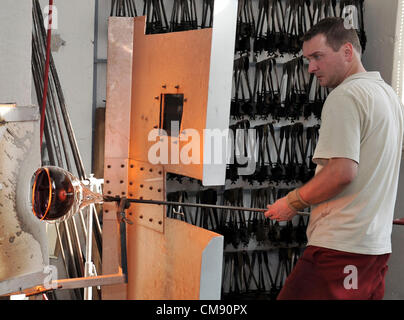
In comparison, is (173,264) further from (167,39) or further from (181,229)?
(167,39)

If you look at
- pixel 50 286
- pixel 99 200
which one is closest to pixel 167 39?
pixel 99 200

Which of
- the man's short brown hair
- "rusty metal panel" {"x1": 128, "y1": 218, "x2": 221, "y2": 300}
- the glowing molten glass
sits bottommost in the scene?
"rusty metal panel" {"x1": 128, "y1": 218, "x2": 221, "y2": 300}

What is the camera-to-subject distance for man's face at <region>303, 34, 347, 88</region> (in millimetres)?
1950

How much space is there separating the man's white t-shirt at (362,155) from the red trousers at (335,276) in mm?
38

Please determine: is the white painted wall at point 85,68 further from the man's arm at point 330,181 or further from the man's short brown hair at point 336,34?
the man's arm at point 330,181

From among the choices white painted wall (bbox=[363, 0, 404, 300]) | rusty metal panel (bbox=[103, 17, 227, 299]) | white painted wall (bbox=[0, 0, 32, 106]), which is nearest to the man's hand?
rusty metal panel (bbox=[103, 17, 227, 299])

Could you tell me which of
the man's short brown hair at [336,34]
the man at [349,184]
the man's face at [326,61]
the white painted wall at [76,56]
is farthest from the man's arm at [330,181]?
the white painted wall at [76,56]

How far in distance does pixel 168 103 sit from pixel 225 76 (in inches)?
14.8

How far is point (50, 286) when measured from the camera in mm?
1795

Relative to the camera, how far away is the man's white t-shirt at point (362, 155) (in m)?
1.78

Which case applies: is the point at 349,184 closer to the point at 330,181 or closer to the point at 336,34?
the point at 330,181

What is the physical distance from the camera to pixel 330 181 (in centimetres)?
179

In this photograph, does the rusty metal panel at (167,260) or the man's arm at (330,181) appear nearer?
the man's arm at (330,181)

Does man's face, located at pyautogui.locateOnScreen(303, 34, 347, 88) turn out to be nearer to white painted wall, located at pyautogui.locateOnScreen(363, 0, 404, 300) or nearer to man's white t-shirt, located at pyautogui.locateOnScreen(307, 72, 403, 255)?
man's white t-shirt, located at pyautogui.locateOnScreen(307, 72, 403, 255)
